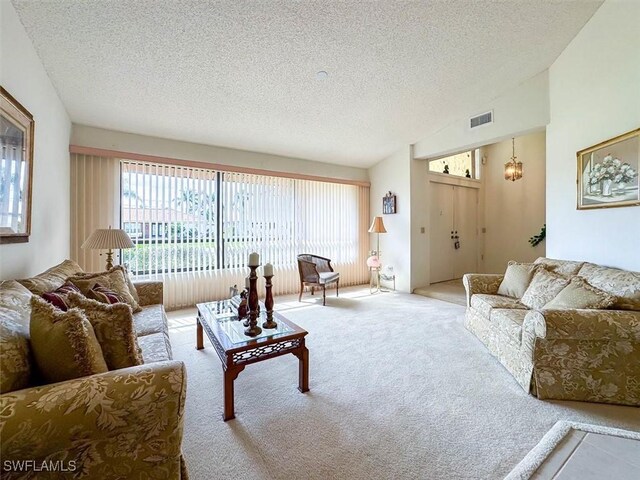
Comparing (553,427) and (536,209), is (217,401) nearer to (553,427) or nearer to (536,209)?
(553,427)

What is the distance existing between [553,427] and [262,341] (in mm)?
1816

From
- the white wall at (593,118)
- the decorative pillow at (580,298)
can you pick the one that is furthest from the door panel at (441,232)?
the decorative pillow at (580,298)

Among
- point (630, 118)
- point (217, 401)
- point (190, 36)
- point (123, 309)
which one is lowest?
point (217, 401)

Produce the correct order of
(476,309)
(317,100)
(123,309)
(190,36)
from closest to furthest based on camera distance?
(123,309), (190,36), (476,309), (317,100)

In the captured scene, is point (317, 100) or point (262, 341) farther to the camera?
point (317, 100)

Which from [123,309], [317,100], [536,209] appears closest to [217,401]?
[123,309]

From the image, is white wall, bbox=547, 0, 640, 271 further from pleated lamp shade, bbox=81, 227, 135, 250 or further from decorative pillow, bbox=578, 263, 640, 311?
pleated lamp shade, bbox=81, 227, 135, 250

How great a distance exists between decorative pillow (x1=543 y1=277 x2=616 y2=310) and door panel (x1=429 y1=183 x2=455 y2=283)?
338 cm

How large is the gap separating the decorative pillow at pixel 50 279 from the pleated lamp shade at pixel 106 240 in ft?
1.13

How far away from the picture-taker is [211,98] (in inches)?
123

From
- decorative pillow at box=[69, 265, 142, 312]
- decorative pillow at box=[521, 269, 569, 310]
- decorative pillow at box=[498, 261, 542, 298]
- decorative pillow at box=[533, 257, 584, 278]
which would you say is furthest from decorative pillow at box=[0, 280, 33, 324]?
decorative pillow at box=[533, 257, 584, 278]

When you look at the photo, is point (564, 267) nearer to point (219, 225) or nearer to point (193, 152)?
point (219, 225)

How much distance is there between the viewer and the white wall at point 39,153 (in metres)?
1.83

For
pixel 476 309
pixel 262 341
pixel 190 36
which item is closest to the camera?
pixel 262 341
